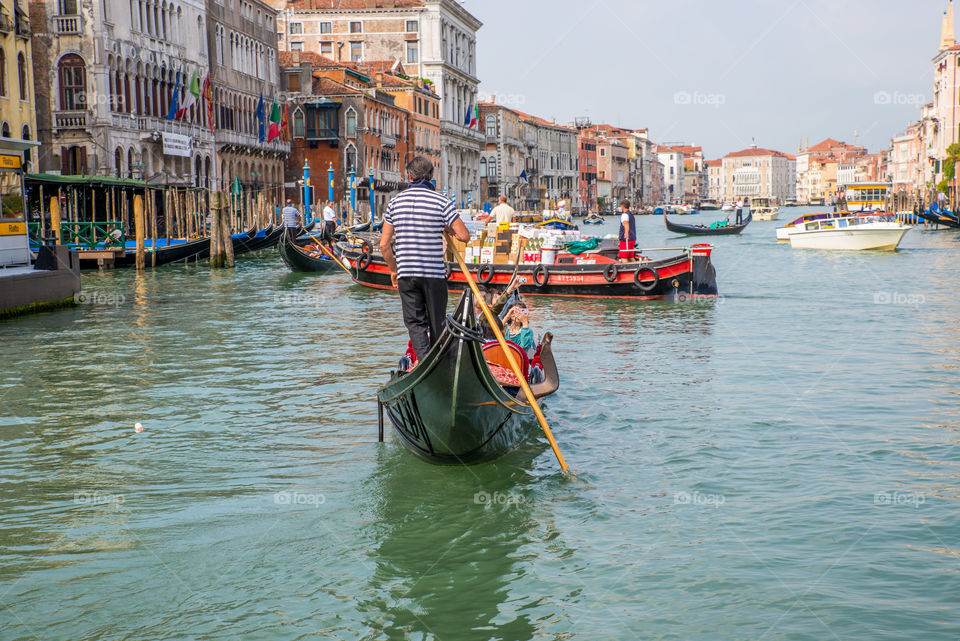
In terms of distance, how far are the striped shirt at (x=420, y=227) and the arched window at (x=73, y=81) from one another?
901 inches

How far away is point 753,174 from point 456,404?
14815 cm

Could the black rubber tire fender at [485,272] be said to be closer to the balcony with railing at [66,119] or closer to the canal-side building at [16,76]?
the canal-side building at [16,76]

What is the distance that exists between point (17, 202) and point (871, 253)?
20838 millimetres

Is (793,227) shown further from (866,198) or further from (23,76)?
(866,198)

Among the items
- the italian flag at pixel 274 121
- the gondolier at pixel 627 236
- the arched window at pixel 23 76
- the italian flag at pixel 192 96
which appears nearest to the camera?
the gondolier at pixel 627 236

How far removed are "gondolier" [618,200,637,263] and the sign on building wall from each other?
57.4ft

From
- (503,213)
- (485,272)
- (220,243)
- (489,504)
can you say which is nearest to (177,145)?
(220,243)

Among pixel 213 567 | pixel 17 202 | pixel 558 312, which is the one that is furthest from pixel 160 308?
pixel 213 567

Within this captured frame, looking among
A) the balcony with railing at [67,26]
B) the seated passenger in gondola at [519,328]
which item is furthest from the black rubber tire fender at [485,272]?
the balcony with railing at [67,26]

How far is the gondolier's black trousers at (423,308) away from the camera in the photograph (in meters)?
5.28

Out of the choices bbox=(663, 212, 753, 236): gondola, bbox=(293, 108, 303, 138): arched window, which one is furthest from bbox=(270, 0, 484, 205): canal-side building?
bbox=(663, 212, 753, 236): gondola

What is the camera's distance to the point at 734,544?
4484mm

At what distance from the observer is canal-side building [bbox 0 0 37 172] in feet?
73.5

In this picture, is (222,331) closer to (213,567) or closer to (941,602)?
(213,567)
